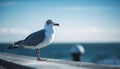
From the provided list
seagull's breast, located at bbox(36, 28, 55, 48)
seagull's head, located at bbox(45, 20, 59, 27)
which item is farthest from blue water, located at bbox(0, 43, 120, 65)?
seagull's breast, located at bbox(36, 28, 55, 48)

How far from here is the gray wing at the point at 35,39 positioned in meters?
6.35

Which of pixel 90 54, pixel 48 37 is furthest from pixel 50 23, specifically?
pixel 90 54

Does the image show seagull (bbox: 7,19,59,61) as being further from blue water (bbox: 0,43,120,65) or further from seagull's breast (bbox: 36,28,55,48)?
blue water (bbox: 0,43,120,65)

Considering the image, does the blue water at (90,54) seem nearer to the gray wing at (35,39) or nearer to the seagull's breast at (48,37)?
the gray wing at (35,39)

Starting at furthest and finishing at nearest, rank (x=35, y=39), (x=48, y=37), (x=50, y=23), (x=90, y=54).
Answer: (x=90, y=54) → (x=50, y=23) → (x=35, y=39) → (x=48, y=37)

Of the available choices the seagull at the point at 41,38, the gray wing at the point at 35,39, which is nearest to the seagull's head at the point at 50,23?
the seagull at the point at 41,38

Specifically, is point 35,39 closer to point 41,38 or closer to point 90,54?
point 41,38

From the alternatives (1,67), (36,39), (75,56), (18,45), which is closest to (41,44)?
(36,39)

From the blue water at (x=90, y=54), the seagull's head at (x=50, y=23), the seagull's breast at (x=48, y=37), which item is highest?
the blue water at (x=90, y=54)

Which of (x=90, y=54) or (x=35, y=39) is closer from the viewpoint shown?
(x=35, y=39)

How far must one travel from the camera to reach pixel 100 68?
14.9ft

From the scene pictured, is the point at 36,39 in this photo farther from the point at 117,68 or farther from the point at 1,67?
the point at 117,68

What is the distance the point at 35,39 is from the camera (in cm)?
639

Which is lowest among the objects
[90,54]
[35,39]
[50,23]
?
[35,39]
